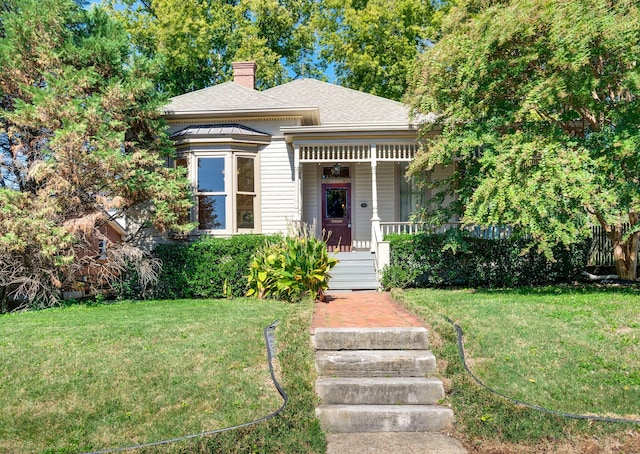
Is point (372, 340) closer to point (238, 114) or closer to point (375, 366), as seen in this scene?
point (375, 366)

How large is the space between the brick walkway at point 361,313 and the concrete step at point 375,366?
2.65ft

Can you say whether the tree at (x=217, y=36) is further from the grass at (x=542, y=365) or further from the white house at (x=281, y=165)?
the grass at (x=542, y=365)

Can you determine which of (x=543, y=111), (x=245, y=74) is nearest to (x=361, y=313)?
(x=543, y=111)

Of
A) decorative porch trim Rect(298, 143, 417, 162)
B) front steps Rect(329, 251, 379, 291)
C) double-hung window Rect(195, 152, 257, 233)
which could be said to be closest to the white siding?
decorative porch trim Rect(298, 143, 417, 162)

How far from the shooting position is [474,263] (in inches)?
416

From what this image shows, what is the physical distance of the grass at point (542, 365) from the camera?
4.13 meters

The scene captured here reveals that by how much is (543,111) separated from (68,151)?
9022 mm

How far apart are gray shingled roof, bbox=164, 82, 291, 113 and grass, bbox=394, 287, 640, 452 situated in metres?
6.95

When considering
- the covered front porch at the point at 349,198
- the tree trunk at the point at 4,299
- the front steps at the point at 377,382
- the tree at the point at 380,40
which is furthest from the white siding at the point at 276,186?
the tree at the point at 380,40

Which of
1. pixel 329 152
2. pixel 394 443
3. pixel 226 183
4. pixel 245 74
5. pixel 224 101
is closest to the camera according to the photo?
pixel 394 443

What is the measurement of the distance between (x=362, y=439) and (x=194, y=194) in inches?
331

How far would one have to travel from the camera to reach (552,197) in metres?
7.67

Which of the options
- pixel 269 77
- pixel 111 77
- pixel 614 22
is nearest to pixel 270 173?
pixel 111 77

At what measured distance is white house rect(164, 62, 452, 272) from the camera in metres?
11.5
